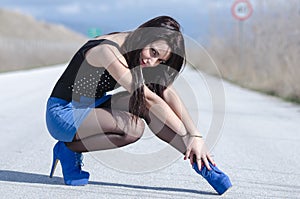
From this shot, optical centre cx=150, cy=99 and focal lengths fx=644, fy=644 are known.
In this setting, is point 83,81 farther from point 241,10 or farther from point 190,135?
point 241,10

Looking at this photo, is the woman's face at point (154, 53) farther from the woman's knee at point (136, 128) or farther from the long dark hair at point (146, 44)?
the woman's knee at point (136, 128)

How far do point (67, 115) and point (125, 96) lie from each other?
445 millimetres

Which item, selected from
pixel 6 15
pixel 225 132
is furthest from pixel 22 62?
pixel 6 15

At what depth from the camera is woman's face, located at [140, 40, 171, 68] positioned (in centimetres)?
439

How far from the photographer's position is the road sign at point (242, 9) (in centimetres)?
2377

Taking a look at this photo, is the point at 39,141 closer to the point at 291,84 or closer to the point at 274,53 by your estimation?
the point at 291,84

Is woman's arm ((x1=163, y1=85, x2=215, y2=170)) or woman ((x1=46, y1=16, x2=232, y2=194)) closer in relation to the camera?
woman ((x1=46, y1=16, x2=232, y2=194))

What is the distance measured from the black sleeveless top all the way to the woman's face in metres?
0.35

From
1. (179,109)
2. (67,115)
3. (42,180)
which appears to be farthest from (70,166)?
(179,109)

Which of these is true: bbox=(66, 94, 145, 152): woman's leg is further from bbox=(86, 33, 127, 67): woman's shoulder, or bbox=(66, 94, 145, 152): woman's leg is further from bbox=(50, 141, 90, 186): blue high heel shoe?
bbox=(86, 33, 127, 67): woman's shoulder

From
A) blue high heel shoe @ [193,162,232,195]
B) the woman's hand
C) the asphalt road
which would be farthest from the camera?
the asphalt road

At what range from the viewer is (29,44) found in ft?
182

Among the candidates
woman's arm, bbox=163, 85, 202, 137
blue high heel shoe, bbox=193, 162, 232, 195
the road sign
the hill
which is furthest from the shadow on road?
the hill

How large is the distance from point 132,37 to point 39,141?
3.30 m
